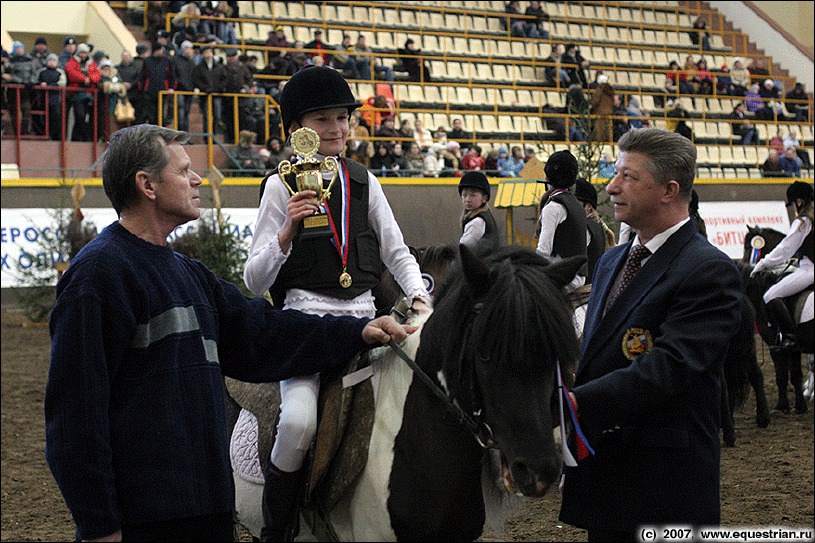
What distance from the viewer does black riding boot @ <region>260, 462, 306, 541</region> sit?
3465 mm

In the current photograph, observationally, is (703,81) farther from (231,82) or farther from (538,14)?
(231,82)

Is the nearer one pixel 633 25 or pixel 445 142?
pixel 445 142

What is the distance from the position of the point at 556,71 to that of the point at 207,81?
10050 millimetres

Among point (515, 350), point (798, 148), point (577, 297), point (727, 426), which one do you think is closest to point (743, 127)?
point (798, 148)

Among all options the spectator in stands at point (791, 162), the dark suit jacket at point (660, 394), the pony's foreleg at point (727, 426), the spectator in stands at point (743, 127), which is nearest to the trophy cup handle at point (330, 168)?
the dark suit jacket at point (660, 394)

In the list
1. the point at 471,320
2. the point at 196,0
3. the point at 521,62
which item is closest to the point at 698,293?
the point at 471,320

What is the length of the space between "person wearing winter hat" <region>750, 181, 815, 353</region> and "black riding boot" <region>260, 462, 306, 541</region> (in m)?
7.45

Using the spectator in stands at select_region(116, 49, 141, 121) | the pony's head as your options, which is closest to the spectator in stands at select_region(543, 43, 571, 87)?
the spectator in stands at select_region(116, 49, 141, 121)

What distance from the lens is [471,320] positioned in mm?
3084

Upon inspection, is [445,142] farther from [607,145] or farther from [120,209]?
[120,209]

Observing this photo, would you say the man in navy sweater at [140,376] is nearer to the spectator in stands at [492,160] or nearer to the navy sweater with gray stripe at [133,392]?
the navy sweater with gray stripe at [133,392]

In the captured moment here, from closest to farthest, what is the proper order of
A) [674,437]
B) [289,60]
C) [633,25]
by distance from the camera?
[674,437] < [289,60] < [633,25]

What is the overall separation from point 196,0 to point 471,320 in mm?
19689

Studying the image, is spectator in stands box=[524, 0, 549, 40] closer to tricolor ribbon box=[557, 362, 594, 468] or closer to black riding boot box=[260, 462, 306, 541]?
black riding boot box=[260, 462, 306, 541]
